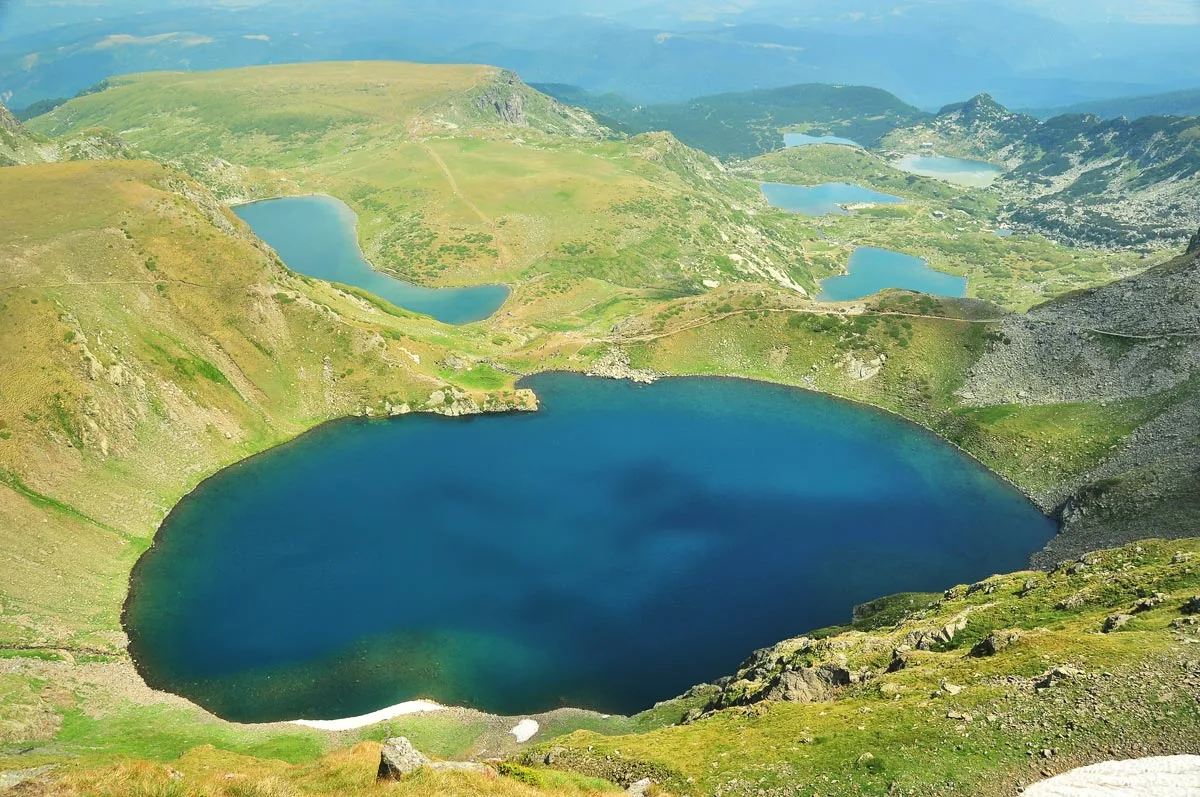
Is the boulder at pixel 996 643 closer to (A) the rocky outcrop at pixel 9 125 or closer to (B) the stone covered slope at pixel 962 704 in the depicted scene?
(B) the stone covered slope at pixel 962 704

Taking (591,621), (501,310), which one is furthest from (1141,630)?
(501,310)

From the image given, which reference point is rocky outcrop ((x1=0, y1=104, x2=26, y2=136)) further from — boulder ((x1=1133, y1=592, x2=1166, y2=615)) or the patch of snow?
boulder ((x1=1133, y1=592, x2=1166, y2=615))

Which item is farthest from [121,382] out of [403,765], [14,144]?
[14,144]

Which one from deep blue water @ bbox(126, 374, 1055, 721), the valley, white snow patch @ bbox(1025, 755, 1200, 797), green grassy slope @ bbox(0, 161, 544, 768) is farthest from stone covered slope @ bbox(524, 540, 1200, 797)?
green grassy slope @ bbox(0, 161, 544, 768)

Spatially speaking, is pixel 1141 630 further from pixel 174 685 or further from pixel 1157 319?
pixel 1157 319

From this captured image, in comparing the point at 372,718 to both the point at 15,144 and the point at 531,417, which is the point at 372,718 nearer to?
the point at 531,417

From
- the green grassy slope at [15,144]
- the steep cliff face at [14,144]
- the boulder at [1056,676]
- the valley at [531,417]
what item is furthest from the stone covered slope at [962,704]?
the green grassy slope at [15,144]
